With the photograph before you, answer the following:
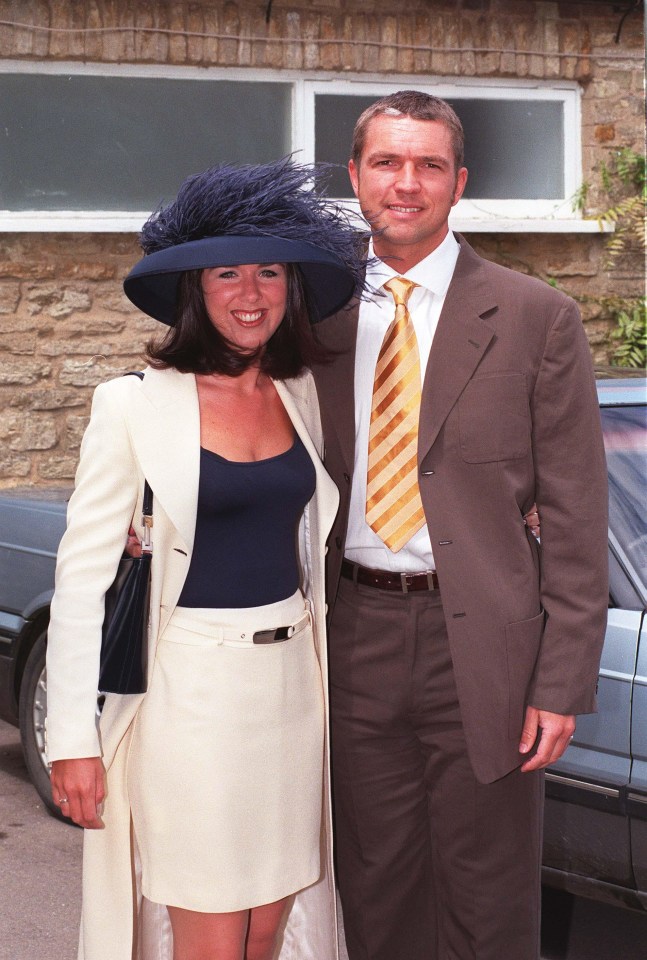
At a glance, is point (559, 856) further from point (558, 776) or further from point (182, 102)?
point (182, 102)

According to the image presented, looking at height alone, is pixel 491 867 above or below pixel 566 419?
below

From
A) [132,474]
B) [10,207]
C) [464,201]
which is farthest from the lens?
[464,201]

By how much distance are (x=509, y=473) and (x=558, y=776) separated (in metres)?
1.11

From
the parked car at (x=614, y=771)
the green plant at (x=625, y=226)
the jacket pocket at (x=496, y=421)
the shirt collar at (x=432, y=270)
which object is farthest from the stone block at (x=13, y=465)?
the jacket pocket at (x=496, y=421)

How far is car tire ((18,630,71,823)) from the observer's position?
16.1 ft

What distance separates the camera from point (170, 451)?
101 inches

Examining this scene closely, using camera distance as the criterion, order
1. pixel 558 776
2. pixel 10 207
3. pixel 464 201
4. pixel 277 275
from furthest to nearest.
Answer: pixel 464 201
pixel 10 207
pixel 558 776
pixel 277 275

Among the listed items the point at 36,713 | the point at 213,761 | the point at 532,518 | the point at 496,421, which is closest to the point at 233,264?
the point at 496,421

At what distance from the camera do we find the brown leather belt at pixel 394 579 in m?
2.80

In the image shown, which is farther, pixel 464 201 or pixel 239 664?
pixel 464 201

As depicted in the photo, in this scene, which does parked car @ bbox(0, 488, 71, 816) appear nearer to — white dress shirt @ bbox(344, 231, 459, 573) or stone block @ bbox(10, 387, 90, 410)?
white dress shirt @ bbox(344, 231, 459, 573)

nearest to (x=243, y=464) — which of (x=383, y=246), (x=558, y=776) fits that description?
(x=383, y=246)

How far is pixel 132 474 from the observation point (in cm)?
256

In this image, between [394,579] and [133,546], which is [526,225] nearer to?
[394,579]
